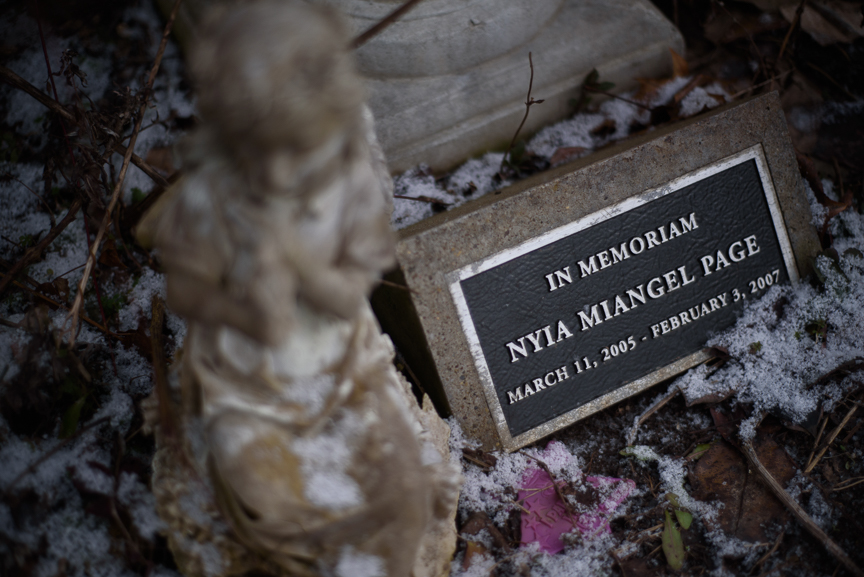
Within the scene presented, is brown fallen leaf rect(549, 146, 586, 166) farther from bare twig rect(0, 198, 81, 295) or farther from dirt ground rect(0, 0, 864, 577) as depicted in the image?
bare twig rect(0, 198, 81, 295)

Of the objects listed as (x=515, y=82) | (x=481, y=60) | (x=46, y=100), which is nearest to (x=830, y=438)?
(x=515, y=82)

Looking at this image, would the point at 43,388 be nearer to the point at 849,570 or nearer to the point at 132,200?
the point at 132,200

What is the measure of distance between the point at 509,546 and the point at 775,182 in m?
1.80

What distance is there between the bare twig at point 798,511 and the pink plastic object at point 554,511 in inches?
18.1

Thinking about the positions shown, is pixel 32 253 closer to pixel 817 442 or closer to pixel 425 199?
pixel 425 199

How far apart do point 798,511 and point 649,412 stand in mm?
581

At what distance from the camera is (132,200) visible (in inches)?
101

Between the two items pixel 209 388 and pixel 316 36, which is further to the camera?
pixel 209 388

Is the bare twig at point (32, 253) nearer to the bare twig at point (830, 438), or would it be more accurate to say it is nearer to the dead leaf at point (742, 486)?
the dead leaf at point (742, 486)

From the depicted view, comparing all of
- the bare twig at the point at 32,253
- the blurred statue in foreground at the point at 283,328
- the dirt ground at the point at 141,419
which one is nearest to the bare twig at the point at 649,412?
the dirt ground at the point at 141,419

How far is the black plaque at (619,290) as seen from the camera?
6.97ft

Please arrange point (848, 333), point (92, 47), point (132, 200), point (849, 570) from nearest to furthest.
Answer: point (849, 570), point (848, 333), point (132, 200), point (92, 47)

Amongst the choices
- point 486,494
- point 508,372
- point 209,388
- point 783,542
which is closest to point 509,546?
point 486,494

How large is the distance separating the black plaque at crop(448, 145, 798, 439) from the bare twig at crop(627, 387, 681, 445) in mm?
79
